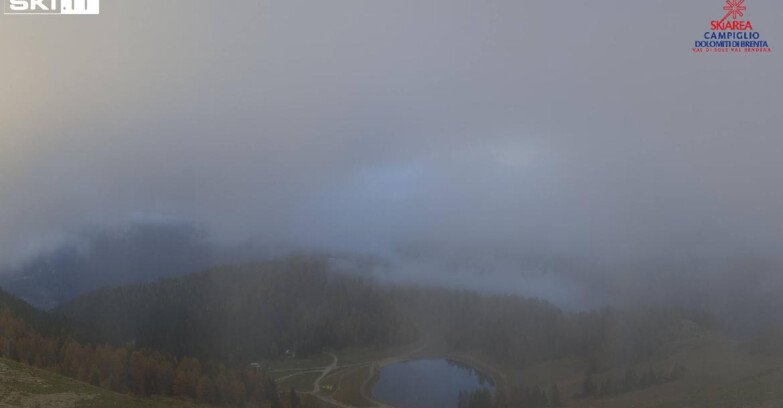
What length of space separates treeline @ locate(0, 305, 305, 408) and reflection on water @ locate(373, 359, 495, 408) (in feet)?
74.0

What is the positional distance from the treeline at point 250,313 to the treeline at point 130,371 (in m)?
17.4

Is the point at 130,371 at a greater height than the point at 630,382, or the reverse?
the point at 130,371

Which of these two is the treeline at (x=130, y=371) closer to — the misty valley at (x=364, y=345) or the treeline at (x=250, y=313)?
the misty valley at (x=364, y=345)

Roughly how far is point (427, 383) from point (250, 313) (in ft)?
102

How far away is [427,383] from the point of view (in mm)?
67625

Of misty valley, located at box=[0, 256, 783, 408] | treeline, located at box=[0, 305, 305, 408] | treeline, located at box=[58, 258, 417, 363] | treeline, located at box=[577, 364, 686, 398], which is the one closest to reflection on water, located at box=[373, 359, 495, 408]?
misty valley, located at box=[0, 256, 783, 408]

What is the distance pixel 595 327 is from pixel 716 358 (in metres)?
25.5

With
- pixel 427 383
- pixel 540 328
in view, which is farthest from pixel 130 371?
pixel 540 328

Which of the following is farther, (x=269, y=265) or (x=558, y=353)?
(x=269, y=265)

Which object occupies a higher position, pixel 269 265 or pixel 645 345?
pixel 269 265

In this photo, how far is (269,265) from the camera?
101 metres

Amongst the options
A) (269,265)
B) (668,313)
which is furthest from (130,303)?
(668,313)

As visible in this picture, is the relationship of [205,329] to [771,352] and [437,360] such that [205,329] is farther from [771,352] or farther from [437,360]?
[771,352]

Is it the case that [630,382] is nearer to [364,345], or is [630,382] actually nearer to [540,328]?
[540,328]
